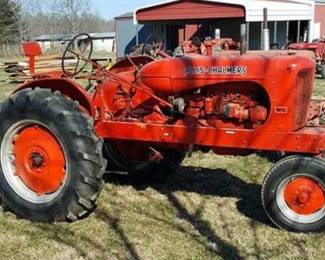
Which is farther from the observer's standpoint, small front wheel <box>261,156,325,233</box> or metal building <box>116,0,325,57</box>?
metal building <box>116,0,325,57</box>

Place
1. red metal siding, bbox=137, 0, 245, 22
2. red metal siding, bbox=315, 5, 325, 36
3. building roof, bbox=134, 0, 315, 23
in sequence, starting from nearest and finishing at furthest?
1. building roof, bbox=134, 0, 315, 23
2. red metal siding, bbox=137, 0, 245, 22
3. red metal siding, bbox=315, 5, 325, 36

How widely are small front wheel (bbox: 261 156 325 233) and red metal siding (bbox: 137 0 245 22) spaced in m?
20.4

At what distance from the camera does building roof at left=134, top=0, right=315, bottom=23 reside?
76.3 ft

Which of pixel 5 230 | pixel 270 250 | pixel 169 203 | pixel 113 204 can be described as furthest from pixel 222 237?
pixel 5 230

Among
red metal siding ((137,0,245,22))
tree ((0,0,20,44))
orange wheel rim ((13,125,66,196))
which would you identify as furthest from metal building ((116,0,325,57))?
orange wheel rim ((13,125,66,196))

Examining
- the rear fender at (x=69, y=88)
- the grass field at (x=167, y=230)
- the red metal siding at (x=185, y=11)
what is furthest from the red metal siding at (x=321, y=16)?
the rear fender at (x=69, y=88)

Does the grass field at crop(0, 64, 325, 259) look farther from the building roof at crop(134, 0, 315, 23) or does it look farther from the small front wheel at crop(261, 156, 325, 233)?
the building roof at crop(134, 0, 315, 23)

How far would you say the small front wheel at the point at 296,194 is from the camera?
13.3 ft

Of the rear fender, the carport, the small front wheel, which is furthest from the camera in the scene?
the carport

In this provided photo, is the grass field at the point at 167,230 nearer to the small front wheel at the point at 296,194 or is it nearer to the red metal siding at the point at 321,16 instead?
the small front wheel at the point at 296,194

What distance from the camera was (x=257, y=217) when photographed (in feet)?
14.8

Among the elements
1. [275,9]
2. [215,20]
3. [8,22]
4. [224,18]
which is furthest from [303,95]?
[8,22]

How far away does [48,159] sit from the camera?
176 inches

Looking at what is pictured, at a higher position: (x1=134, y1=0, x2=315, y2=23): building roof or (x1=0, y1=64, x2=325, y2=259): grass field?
(x1=134, y1=0, x2=315, y2=23): building roof
